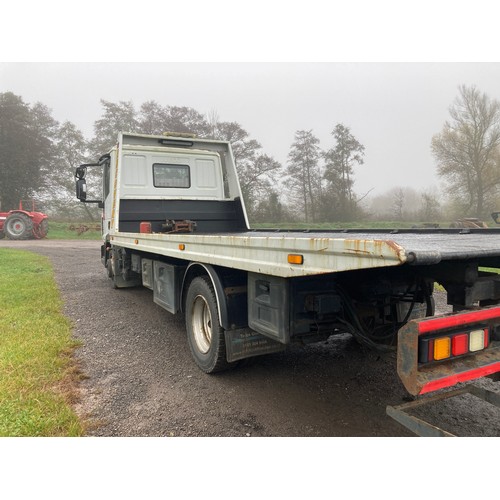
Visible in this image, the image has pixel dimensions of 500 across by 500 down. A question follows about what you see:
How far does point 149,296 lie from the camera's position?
6.90m

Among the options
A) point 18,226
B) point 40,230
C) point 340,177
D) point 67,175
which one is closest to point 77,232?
point 40,230

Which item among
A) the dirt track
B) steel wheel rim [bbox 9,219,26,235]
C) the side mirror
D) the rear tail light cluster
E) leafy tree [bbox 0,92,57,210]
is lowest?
the dirt track

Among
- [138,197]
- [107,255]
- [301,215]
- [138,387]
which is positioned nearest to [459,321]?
[138,387]

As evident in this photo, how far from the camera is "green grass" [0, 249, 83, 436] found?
2506 mm

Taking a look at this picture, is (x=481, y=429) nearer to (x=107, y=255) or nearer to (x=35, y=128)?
(x=107, y=255)

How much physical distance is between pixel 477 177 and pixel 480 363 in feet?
98.9

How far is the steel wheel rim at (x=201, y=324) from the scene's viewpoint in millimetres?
3591

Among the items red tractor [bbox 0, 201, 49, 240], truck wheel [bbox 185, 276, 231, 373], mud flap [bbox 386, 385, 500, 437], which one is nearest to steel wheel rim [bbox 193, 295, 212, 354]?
truck wheel [bbox 185, 276, 231, 373]

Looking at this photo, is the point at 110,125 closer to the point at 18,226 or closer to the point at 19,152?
the point at 19,152

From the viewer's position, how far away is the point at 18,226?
20.1 meters

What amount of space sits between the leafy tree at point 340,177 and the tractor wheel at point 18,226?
18876 mm

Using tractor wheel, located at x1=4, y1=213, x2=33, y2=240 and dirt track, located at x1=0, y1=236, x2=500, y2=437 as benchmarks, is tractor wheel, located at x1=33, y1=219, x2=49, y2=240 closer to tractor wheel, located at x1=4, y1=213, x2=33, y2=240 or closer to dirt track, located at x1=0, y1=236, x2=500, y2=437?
tractor wheel, located at x1=4, y1=213, x2=33, y2=240

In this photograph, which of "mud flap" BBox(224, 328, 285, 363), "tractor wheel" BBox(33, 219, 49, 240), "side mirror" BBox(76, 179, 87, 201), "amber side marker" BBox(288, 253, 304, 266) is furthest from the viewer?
"tractor wheel" BBox(33, 219, 49, 240)

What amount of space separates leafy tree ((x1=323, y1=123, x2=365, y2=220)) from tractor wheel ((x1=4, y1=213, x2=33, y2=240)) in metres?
18.9
